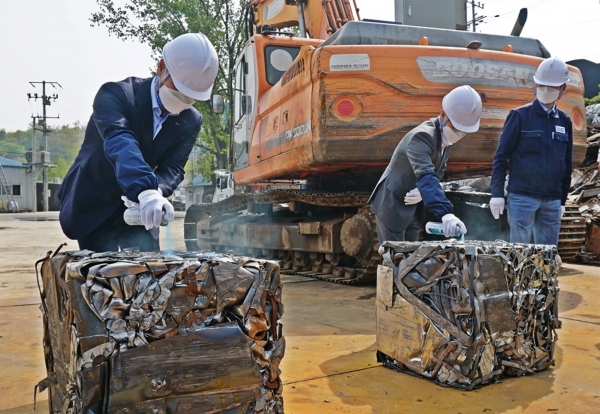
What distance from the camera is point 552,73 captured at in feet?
14.0

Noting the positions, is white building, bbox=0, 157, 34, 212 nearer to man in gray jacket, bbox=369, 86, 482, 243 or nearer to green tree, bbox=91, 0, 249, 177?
green tree, bbox=91, 0, 249, 177

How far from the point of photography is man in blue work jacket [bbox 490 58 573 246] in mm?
4262

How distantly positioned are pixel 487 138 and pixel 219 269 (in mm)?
4166

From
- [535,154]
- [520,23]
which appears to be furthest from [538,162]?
[520,23]

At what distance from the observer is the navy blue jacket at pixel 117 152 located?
7.86 ft

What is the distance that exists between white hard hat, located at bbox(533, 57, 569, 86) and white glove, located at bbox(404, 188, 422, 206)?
55.9 inches

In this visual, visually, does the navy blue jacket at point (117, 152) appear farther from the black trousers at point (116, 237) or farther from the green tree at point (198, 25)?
the green tree at point (198, 25)

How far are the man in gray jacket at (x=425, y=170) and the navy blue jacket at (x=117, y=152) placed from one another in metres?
1.37

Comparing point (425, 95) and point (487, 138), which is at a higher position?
point (425, 95)

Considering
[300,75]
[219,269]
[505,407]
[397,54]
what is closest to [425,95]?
[397,54]

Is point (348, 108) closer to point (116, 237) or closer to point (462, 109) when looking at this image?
point (462, 109)

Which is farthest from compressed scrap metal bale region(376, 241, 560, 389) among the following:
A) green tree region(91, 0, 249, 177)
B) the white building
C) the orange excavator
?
the white building

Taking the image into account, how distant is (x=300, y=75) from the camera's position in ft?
18.2

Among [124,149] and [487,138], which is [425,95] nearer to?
[487,138]
